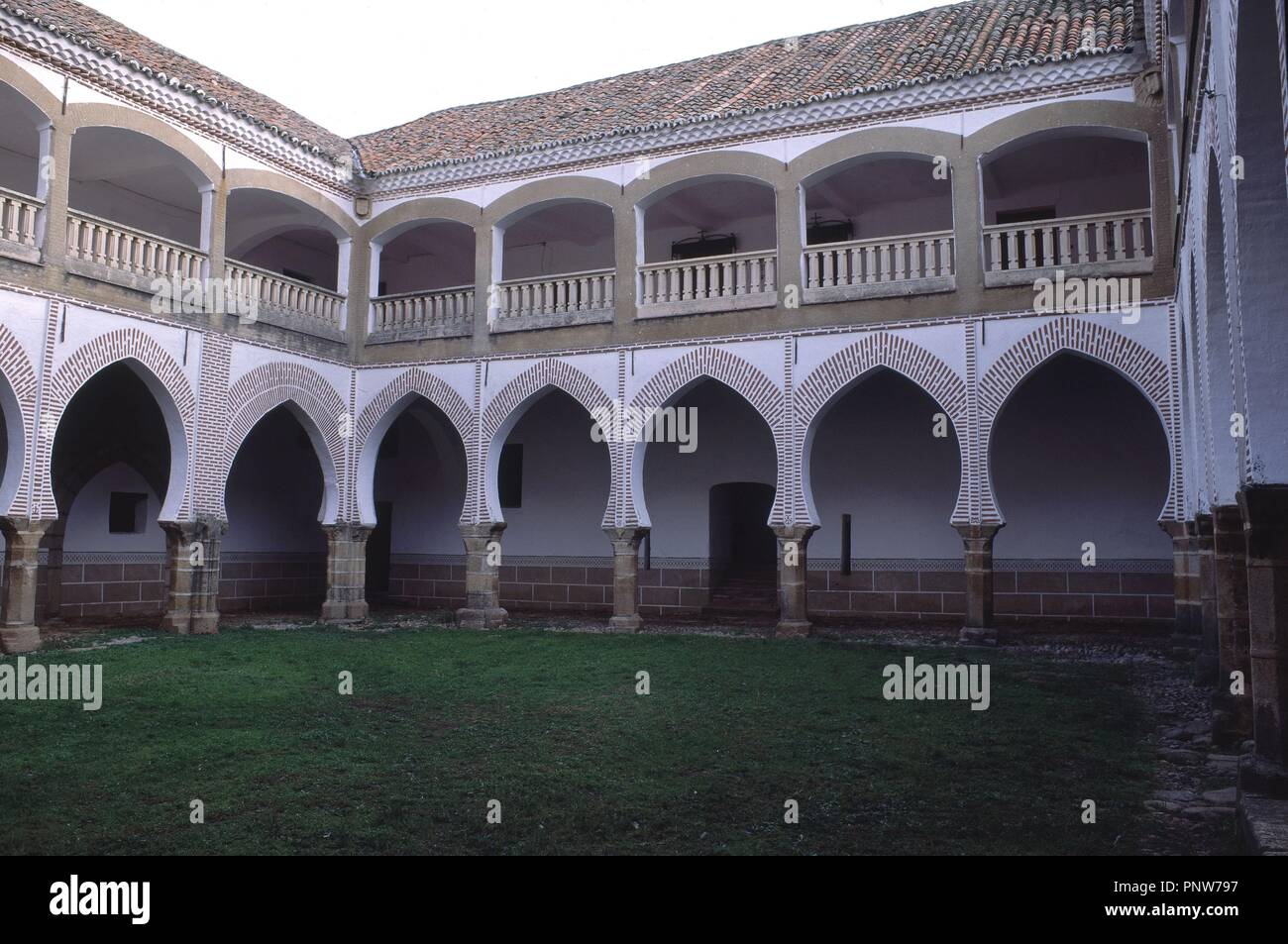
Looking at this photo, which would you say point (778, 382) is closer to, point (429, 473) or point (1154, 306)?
point (1154, 306)

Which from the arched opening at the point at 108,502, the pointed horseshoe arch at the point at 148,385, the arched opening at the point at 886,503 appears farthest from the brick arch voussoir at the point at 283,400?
the arched opening at the point at 886,503

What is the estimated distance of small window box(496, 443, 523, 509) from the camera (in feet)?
62.4

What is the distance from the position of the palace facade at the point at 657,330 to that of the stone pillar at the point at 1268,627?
14.6 feet

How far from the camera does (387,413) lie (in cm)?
1641

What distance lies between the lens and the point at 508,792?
5625 millimetres

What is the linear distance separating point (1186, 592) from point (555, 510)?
10.4 m

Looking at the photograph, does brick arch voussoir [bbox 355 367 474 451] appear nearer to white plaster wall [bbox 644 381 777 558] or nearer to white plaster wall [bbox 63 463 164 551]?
white plaster wall [bbox 644 381 777 558]

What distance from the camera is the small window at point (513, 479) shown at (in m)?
19.0

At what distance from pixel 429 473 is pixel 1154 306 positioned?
12.9 m

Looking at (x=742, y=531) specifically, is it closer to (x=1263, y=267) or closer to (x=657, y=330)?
(x=657, y=330)

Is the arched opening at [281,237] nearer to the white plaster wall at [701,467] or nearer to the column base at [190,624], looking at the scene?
the column base at [190,624]

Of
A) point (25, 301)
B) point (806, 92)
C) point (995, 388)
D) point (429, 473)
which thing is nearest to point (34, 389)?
point (25, 301)

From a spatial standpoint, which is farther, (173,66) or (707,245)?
(707,245)

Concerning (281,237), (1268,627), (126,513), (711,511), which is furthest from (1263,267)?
(281,237)
